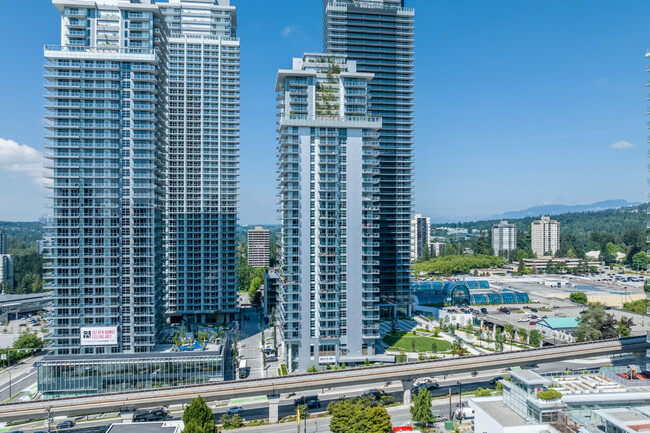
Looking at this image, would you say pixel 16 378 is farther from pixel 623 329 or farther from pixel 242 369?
pixel 623 329

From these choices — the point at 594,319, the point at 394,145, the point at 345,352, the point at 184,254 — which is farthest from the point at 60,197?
the point at 594,319

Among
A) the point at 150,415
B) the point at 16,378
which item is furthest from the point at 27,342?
the point at 150,415

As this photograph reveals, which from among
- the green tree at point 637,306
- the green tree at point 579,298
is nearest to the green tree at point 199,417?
the green tree at point 637,306

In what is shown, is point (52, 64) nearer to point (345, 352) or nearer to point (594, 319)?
point (345, 352)

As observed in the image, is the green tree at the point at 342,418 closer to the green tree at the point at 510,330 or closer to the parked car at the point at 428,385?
the parked car at the point at 428,385

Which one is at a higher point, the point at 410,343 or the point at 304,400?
the point at 410,343

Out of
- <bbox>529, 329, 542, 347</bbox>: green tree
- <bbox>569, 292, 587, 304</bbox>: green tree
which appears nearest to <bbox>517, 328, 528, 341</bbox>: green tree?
<bbox>529, 329, 542, 347</bbox>: green tree

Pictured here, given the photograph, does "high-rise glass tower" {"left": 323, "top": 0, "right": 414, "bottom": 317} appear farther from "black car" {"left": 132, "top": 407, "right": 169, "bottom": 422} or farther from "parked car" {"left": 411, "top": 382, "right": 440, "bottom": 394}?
"black car" {"left": 132, "top": 407, "right": 169, "bottom": 422}
